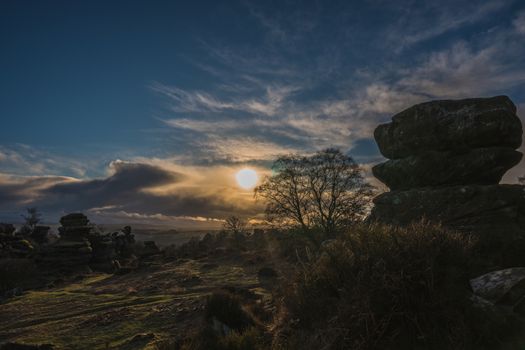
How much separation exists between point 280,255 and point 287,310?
30630 mm

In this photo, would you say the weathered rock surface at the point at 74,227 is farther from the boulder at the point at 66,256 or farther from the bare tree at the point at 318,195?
the bare tree at the point at 318,195

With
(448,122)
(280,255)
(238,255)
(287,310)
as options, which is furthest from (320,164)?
(287,310)

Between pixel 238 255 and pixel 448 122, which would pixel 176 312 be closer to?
pixel 448 122

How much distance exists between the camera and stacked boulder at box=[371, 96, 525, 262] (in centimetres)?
1157

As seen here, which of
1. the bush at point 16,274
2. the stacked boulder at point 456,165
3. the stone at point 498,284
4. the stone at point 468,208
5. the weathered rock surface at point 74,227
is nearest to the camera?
the stone at point 498,284

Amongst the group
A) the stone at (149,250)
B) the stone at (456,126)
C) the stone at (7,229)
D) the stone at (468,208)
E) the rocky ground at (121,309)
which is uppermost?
the stone at (456,126)

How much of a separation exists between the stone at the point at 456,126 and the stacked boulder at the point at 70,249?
38.9m

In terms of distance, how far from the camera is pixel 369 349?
5.53m

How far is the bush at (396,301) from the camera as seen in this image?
5.51 metres

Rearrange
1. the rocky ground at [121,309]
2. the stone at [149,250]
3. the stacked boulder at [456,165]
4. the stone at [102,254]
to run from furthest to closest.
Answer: the stone at [149,250] → the stone at [102,254] → the rocky ground at [121,309] → the stacked boulder at [456,165]

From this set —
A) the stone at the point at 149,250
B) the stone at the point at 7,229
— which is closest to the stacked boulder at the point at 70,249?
the stone at the point at 7,229

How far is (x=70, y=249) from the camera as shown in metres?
40.9

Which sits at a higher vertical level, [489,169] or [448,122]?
[448,122]

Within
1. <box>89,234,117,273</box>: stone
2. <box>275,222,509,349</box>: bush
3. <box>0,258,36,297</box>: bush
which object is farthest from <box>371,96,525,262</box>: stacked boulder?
<box>89,234,117,273</box>: stone
